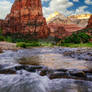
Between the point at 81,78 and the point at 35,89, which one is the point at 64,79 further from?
the point at 35,89

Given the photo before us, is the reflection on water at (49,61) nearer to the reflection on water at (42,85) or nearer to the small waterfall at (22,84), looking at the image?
the reflection on water at (42,85)

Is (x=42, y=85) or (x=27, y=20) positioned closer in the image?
(x=42, y=85)

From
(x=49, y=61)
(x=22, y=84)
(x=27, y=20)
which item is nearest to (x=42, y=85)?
(x=22, y=84)

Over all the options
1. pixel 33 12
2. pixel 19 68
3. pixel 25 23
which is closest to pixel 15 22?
pixel 25 23

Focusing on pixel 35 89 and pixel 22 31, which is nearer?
pixel 35 89

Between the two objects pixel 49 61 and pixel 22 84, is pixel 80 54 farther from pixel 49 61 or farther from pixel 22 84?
pixel 22 84

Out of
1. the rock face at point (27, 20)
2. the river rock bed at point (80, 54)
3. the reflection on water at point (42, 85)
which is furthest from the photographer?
the rock face at point (27, 20)

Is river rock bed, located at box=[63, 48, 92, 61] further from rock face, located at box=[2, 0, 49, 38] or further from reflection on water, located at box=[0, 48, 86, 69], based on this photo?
rock face, located at box=[2, 0, 49, 38]

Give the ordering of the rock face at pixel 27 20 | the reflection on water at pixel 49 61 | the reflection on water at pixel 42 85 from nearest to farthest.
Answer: the reflection on water at pixel 42 85, the reflection on water at pixel 49 61, the rock face at pixel 27 20

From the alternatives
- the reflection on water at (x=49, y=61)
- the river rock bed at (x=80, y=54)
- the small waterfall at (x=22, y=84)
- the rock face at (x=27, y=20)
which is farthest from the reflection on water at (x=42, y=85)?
the rock face at (x=27, y=20)
